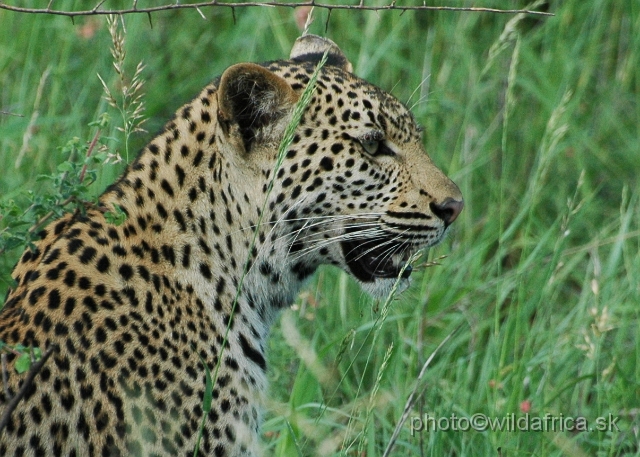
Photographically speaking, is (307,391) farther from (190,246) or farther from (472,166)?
(472,166)

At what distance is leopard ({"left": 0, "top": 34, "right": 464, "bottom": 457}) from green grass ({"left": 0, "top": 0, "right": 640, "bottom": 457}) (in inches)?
12.9

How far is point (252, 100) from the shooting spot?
4398mm

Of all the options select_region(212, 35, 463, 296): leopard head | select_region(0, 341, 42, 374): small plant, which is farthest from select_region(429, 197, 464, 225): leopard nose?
select_region(0, 341, 42, 374): small plant

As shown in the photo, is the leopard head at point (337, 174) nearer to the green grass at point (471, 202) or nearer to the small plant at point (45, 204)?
the green grass at point (471, 202)

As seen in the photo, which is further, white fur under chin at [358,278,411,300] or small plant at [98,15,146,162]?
white fur under chin at [358,278,411,300]

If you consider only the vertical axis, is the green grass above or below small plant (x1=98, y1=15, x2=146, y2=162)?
below

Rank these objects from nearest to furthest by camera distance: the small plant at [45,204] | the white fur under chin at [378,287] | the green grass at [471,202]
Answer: the small plant at [45,204] → the white fur under chin at [378,287] → the green grass at [471,202]

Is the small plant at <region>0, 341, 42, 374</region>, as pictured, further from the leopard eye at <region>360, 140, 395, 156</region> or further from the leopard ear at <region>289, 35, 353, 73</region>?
the leopard ear at <region>289, 35, 353, 73</region>

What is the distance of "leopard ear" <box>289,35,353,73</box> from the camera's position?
5199mm

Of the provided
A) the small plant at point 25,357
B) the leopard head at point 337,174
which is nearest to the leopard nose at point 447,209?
the leopard head at point 337,174

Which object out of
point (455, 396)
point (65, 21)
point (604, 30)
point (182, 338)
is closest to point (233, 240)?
point (182, 338)

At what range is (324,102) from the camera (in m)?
4.61

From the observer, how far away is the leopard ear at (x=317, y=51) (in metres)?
5.20

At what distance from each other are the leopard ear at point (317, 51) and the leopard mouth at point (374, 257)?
91 cm
